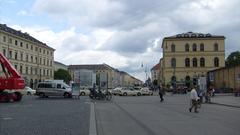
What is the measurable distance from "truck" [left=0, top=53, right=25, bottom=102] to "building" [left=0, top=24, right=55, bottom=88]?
6380 centimetres

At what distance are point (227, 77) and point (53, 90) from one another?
42.9 m

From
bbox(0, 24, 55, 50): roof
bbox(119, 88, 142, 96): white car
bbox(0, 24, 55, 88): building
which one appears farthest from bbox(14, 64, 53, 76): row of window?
bbox(119, 88, 142, 96): white car

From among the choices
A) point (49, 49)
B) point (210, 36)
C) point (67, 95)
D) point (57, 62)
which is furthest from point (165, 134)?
point (57, 62)

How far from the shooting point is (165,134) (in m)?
13.7

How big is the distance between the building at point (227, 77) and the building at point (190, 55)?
3528cm

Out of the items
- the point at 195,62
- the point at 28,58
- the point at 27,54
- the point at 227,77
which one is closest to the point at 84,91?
the point at 227,77

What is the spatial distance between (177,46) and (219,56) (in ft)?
43.5

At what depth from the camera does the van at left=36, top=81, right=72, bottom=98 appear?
54.0 metres

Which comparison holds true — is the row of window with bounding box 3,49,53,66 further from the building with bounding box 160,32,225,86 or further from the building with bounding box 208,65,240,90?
the building with bounding box 208,65,240,90

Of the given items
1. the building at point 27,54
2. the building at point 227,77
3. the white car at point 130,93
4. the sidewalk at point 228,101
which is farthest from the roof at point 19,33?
the sidewalk at point 228,101

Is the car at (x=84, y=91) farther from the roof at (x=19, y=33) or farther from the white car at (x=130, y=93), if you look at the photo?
the roof at (x=19, y=33)

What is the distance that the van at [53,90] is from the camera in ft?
177

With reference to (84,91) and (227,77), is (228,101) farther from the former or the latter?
(227,77)

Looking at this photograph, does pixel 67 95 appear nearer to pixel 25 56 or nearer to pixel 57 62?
pixel 25 56
